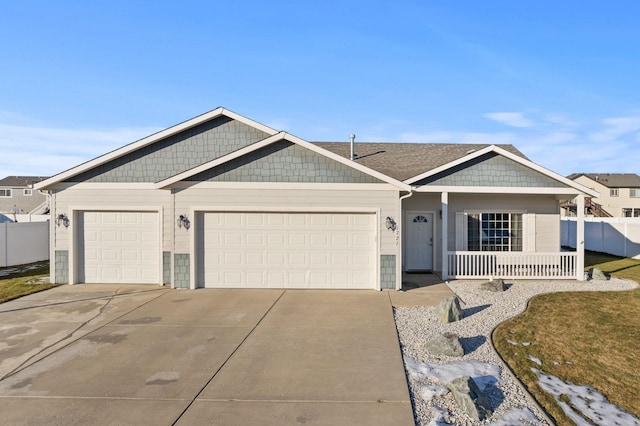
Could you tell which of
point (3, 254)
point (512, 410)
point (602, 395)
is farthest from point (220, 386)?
point (3, 254)

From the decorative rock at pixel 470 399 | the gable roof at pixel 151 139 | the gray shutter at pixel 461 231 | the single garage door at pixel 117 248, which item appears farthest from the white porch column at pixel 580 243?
the single garage door at pixel 117 248

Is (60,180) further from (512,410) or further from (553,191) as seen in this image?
(553,191)

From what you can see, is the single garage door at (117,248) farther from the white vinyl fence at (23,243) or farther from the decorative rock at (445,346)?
the decorative rock at (445,346)

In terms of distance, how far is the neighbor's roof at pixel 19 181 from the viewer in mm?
45906

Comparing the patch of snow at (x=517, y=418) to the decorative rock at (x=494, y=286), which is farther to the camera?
the decorative rock at (x=494, y=286)

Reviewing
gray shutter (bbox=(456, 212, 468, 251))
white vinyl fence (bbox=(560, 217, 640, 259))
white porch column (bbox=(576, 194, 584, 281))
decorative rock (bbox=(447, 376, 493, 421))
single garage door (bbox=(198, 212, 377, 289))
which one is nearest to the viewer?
decorative rock (bbox=(447, 376, 493, 421))

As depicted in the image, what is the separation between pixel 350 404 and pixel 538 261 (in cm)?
1057

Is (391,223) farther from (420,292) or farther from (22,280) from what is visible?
(22,280)

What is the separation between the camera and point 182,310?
809 cm

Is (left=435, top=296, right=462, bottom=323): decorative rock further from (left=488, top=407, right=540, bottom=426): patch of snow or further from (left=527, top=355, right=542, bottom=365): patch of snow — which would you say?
(left=488, top=407, right=540, bottom=426): patch of snow

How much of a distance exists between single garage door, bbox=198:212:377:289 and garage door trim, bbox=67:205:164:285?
61.3 inches

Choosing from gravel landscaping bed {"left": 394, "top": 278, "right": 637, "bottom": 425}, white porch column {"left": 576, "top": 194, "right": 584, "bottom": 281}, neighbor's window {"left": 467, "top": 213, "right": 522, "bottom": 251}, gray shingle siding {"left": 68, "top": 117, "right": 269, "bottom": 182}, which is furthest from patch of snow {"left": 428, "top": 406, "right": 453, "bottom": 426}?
white porch column {"left": 576, "top": 194, "right": 584, "bottom": 281}

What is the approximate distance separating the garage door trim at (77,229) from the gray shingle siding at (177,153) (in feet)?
2.78

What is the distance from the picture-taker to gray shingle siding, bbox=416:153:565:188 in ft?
37.6
